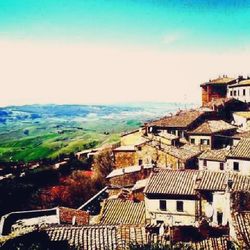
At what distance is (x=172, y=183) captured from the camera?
29.0 m

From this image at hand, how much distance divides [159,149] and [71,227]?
85.2ft

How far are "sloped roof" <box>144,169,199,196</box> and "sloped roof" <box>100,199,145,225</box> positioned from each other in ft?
4.86

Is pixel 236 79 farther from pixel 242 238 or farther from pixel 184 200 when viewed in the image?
pixel 242 238

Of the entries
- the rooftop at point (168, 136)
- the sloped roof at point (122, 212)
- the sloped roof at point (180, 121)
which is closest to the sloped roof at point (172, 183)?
the sloped roof at point (122, 212)

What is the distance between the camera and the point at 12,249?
12.5m

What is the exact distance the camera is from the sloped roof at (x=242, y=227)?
1390cm

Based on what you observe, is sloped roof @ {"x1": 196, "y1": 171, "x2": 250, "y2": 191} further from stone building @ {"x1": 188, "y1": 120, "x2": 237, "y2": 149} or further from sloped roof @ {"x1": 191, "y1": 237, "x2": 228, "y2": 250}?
stone building @ {"x1": 188, "y1": 120, "x2": 237, "y2": 149}

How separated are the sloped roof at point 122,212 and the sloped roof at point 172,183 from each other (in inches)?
58.3

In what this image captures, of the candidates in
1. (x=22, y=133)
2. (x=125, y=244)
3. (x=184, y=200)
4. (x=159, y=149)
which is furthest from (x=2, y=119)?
(x=125, y=244)

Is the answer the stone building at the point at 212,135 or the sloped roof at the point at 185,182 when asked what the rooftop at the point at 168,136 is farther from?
the sloped roof at the point at 185,182

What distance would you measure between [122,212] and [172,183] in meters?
4.22

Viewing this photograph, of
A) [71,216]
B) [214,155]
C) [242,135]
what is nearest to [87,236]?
[71,216]

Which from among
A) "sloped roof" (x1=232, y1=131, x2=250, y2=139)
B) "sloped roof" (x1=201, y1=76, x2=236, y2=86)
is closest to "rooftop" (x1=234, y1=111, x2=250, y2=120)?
"sloped roof" (x1=232, y1=131, x2=250, y2=139)

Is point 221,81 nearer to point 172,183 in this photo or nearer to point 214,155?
point 214,155
